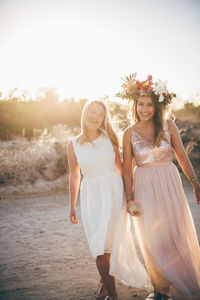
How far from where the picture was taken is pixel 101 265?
2.72 metres

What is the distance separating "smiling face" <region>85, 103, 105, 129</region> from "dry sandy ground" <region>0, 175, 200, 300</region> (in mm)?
1889

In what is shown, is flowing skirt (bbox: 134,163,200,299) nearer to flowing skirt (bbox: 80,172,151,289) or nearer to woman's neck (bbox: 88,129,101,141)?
flowing skirt (bbox: 80,172,151,289)

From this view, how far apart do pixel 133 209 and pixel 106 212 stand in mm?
279

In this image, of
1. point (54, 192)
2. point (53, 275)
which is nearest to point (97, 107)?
point (53, 275)

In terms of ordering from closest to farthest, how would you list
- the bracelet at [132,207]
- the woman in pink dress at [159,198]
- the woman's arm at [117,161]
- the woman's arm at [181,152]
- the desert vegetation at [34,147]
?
1. the woman in pink dress at [159,198]
2. the bracelet at [132,207]
3. the woman's arm at [181,152]
4. the woman's arm at [117,161]
5. the desert vegetation at [34,147]

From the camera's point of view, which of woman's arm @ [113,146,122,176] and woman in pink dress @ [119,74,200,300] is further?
woman's arm @ [113,146,122,176]

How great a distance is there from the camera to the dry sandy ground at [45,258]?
3086mm

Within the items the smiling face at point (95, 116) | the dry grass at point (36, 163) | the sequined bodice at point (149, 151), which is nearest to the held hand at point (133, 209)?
the sequined bodice at point (149, 151)

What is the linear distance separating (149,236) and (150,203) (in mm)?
332

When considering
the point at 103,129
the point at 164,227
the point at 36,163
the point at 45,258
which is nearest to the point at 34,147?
the point at 36,163

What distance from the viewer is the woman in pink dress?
2.66m

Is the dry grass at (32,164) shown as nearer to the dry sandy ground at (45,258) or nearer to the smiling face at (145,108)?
the dry sandy ground at (45,258)

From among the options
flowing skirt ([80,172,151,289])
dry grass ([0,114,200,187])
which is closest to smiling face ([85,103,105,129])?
flowing skirt ([80,172,151,289])

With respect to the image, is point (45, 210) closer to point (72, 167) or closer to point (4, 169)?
point (4, 169)
